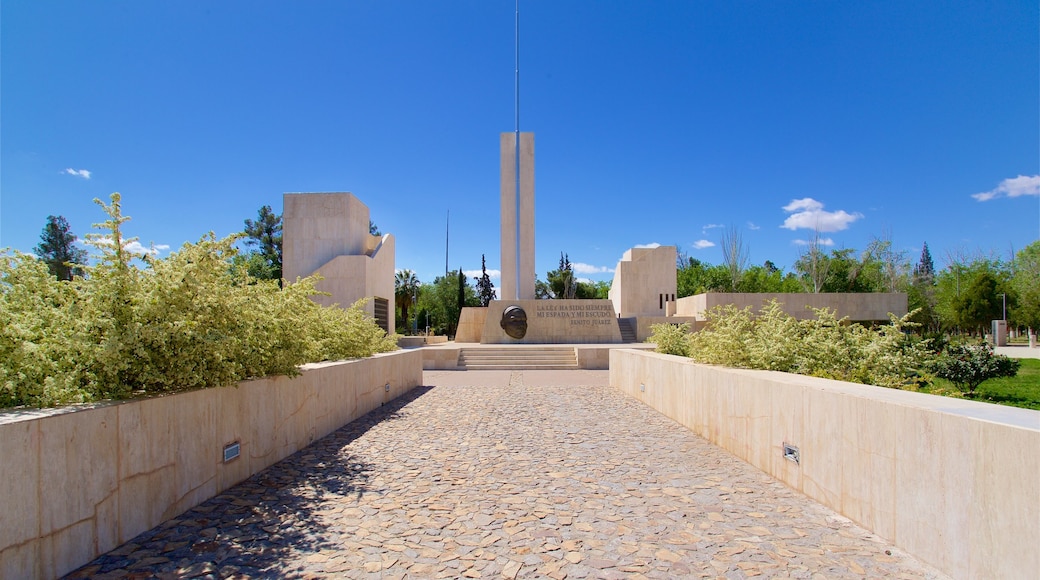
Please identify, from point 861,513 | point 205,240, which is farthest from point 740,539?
point 205,240

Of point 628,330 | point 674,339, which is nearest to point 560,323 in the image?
point 628,330

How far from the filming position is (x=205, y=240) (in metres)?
4.27

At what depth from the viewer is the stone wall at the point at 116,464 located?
2562mm

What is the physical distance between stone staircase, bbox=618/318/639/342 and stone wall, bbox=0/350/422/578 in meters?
18.6

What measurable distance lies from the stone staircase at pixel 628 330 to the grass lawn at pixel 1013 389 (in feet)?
38.8

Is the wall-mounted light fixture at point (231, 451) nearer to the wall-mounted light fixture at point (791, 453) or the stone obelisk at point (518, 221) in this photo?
the wall-mounted light fixture at point (791, 453)

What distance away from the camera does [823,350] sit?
5.37 meters

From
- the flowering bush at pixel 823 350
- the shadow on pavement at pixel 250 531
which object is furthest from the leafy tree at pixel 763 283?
the shadow on pavement at pixel 250 531

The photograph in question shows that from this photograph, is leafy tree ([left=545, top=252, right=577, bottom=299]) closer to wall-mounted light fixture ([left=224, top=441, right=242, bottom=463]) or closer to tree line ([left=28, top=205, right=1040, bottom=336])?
tree line ([left=28, top=205, right=1040, bottom=336])

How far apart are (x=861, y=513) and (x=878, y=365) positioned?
2.20 metres

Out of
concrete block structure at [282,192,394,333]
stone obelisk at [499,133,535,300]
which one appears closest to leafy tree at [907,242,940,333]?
stone obelisk at [499,133,535,300]

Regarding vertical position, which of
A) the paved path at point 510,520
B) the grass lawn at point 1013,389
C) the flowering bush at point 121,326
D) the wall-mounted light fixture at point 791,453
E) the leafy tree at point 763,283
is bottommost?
the grass lawn at point 1013,389

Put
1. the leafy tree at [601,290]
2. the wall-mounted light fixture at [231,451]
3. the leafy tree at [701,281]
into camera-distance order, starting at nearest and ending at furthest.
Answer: the wall-mounted light fixture at [231,451] → the leafy tree at [701,281] → the leafy tree at [601,290]

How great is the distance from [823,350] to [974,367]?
7.60 metres
